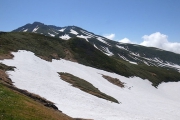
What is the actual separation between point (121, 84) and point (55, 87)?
37.1 meters

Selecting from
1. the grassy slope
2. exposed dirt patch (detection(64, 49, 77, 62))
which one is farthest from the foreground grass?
exposed dirt patch (detection(64, 49, 77, 62))

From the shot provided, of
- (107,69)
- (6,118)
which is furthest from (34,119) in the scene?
(107,69)

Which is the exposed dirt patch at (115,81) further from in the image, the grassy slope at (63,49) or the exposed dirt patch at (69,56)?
the exposed dirt patch at (69,56)

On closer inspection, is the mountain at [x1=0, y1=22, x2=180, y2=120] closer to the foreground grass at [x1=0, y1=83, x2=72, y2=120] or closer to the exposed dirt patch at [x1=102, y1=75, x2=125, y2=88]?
the exposed dirt patch at [x1=102, y1=75, x2=125, y2=88]

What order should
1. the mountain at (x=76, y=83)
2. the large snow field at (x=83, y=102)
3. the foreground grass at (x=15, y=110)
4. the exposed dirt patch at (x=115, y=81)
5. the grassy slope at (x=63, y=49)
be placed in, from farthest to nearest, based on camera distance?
the grassy slope at (x=63, y=49), the exposed dirt patch at (x=115, y=81), the mountain at (x=76, y=83), the large snow field at (x=83, y=102), the foreground grass at (x=15, y=110)

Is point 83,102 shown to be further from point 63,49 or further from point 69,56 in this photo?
point 63,49

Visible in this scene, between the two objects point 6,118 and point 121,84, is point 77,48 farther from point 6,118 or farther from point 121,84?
point 6,118

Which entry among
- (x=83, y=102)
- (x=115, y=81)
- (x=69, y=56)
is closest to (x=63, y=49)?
(x=69, y=56)

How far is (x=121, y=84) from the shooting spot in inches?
2921

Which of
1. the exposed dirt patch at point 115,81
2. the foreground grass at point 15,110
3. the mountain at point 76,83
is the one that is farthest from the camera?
the exposed dirt patch at point 115,81

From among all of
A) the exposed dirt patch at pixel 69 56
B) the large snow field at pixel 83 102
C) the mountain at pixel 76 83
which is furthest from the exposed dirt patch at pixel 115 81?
the exposed dirt patch at pixel 69 56

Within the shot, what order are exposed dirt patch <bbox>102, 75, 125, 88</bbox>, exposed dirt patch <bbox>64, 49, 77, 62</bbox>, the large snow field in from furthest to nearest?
exposed dirt patch <bbox>64, 49, 77, 62</bbox>, exposed dirt patch <bbox>102, 75, 125, 88</bbox>, the large snow field

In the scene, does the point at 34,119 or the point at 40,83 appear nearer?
the point at 34,119

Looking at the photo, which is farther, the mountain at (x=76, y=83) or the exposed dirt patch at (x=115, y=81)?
the exposed dirt patch at (x=115, y=81)
